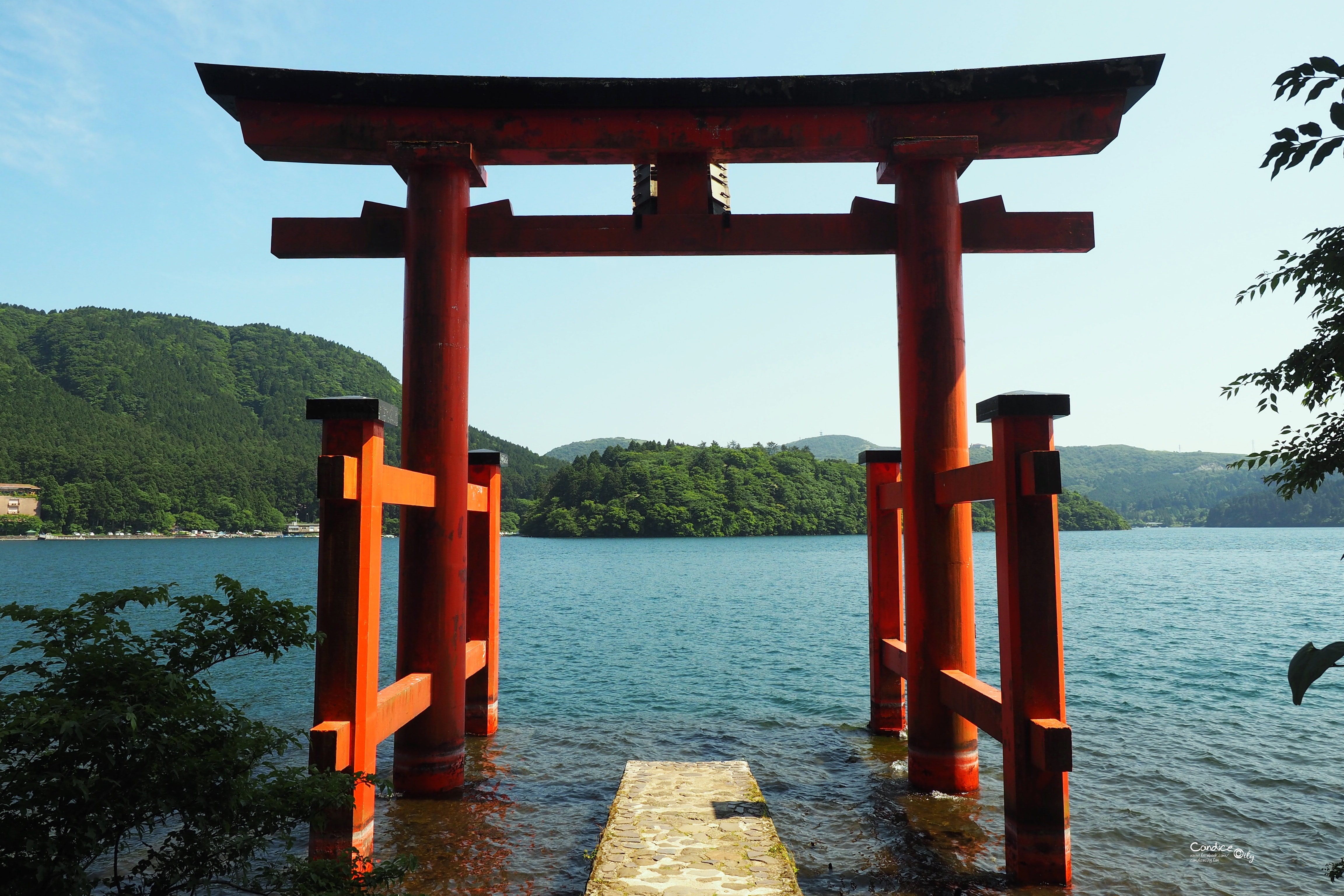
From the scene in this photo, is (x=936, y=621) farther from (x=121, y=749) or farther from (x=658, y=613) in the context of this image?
(x=658, y=613)

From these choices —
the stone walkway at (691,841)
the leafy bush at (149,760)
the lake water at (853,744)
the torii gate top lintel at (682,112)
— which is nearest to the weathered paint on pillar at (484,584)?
the lake water at (853,744)

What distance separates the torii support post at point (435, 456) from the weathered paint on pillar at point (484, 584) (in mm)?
1889

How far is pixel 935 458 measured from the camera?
7234mm

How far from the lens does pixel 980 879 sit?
5.77 metres

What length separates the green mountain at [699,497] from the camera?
102 metres

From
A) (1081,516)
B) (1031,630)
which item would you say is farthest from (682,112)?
(1081,516)

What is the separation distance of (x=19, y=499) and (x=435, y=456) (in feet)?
384

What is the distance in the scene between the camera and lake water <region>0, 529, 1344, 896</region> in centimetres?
649

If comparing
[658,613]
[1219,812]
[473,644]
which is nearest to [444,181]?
[473,644]

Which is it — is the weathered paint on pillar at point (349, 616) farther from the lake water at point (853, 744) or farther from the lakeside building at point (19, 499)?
the lakeside building at point (19, 499)

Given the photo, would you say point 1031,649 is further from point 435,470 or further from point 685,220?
point 435,470

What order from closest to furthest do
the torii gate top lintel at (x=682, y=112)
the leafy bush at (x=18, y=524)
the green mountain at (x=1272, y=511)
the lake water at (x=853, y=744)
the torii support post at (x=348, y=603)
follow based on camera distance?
the torii support post at (x=348, y=603)
the lake water at (x=853, y=744)
the torii gate top lintel at (x=682, y=112)
the leafy bush at (x=18, y=524)
the green mountain at (x=1272, y=511)

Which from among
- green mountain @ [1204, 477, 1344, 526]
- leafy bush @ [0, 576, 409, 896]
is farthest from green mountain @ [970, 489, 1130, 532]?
leafy bush @ [0, 576, 409, 896]

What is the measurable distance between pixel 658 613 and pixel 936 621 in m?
24.6
